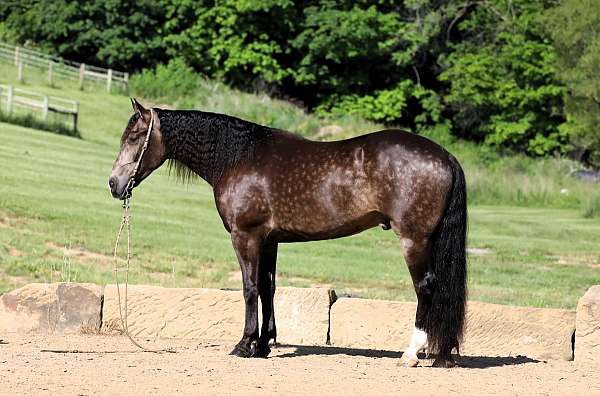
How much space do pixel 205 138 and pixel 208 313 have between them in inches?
84.5

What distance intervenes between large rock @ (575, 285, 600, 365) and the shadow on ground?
0.43 metres

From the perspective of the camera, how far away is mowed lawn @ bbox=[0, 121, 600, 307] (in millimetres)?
17297

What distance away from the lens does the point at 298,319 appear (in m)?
11.9

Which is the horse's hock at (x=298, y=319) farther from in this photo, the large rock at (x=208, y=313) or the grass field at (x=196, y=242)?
the grass field at (x=196, y=242)

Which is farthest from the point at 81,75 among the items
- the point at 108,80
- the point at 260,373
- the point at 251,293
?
the point at 260,373

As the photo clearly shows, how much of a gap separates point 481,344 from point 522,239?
14180mm

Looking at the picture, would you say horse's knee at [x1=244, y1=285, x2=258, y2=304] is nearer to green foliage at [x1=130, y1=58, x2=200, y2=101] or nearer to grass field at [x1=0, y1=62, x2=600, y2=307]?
grass field at [x1=0, y1=62, x2=600, y2=307]

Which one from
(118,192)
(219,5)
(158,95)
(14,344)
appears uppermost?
(219,5)

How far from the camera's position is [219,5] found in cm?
5388

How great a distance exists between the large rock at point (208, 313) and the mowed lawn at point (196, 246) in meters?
3.93

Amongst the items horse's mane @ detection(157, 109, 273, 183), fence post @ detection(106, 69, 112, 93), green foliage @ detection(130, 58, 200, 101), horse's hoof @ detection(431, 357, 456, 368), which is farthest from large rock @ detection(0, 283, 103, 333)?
fence post @ detection(106, 69, 112, 93)

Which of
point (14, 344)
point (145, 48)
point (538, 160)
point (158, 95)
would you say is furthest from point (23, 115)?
point (14, 344)

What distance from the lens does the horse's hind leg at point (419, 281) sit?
387 inches

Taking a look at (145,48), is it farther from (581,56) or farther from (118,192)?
(118,192)
